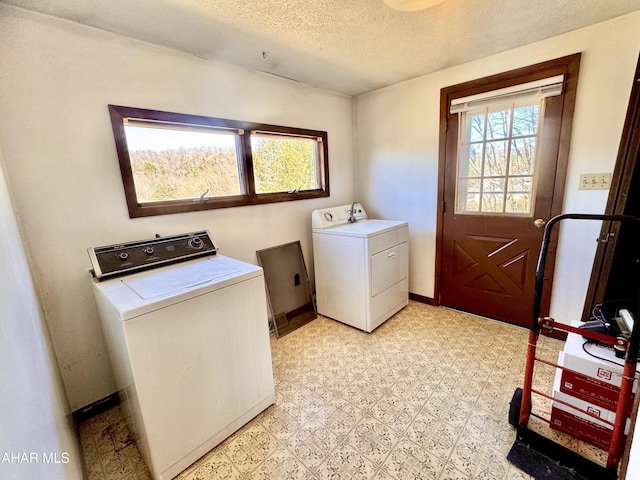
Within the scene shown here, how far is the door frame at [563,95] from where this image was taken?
196cm

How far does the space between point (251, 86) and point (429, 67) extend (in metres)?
1.53

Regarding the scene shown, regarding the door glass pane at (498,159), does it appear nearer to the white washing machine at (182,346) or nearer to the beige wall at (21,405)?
the white washing machine at (182,346)

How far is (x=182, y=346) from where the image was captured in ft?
4.18

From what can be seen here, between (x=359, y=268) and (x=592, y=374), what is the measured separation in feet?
4.86

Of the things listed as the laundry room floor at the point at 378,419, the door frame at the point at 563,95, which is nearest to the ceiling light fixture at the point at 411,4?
the door frame at the point at 563,95

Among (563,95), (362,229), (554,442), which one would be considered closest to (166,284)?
(362,229)

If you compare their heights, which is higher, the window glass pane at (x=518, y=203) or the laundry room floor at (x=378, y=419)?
the window glass pane at (x=518, y=203)

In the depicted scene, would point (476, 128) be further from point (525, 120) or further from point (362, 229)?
point (362, 229)

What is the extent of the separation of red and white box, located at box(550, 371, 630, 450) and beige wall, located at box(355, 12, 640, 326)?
1.06 metres

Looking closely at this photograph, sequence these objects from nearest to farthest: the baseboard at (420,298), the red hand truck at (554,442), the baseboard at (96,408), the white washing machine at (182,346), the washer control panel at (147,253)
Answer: the red hand truck at (554,442) → the white washing machine at (182,346) → the washer control panel at (147,253) → the baseboard at (96,408) → the baseboard at (420,298)

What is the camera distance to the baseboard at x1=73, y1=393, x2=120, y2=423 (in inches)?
66.1

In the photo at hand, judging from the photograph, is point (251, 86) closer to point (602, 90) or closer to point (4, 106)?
point (4, 106)

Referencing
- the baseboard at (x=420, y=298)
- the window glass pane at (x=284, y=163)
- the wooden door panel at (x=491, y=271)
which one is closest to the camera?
the wooden door panel at (x=491, y=271)

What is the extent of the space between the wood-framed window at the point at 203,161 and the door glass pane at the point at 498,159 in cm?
138
